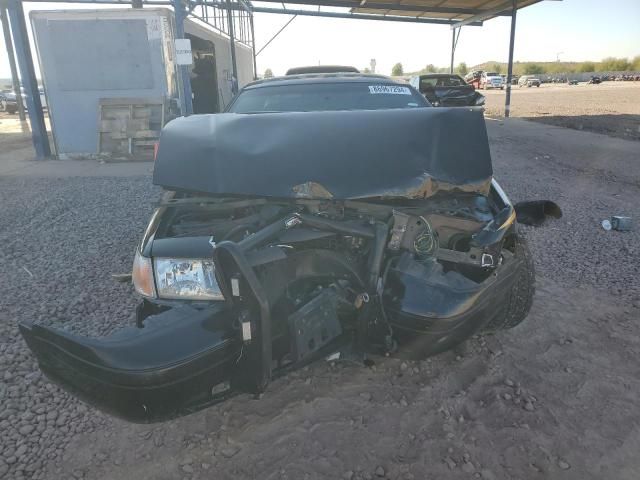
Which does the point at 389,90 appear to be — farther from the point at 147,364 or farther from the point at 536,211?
the point at 147,364

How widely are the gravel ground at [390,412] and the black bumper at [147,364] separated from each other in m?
0.47

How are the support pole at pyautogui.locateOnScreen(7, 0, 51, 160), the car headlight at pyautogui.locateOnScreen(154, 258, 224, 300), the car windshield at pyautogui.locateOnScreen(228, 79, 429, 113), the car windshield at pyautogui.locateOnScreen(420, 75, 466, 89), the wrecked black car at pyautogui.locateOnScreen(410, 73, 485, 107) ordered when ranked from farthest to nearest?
the car windshield at pyautogui.locateOnScreen(420, 75, 466, 89) → the wrecked black car at pyautogui.locateOnScreen(410, 73, 485, 107) → the support pole at pyautogui.locateOnScreen(7, 0, 51, 160) → the car windshield at pyautogui.locateOnScreen(228, 79, 429, 113) → the car headlight at pyautogui.locateOnScreen(154, 258, 224, 300)

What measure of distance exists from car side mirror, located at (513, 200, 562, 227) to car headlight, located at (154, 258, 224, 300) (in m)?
2.09

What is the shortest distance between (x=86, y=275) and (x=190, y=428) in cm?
234

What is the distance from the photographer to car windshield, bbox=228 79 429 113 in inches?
141

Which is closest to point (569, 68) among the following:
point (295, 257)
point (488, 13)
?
point (488, 13)

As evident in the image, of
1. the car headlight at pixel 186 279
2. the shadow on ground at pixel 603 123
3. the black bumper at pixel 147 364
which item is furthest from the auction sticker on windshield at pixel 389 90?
the shadow on ground at pixel 603 123

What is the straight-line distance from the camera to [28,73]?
9742mm

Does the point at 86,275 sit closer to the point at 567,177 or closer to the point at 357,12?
the point at 567,177

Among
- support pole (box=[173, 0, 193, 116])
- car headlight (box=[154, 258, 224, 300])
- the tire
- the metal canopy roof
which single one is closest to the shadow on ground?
the metal canopy roof

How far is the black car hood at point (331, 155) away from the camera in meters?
2.17

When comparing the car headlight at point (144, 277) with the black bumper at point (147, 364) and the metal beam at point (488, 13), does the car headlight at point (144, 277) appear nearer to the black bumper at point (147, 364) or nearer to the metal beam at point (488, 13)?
the black bumper at point (147, 364)

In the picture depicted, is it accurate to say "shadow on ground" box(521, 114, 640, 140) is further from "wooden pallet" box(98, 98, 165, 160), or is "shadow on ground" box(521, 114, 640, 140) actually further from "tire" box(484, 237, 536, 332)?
"wooden pallet" box(98, 98, 165, 160)

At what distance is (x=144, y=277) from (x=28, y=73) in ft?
33.1
